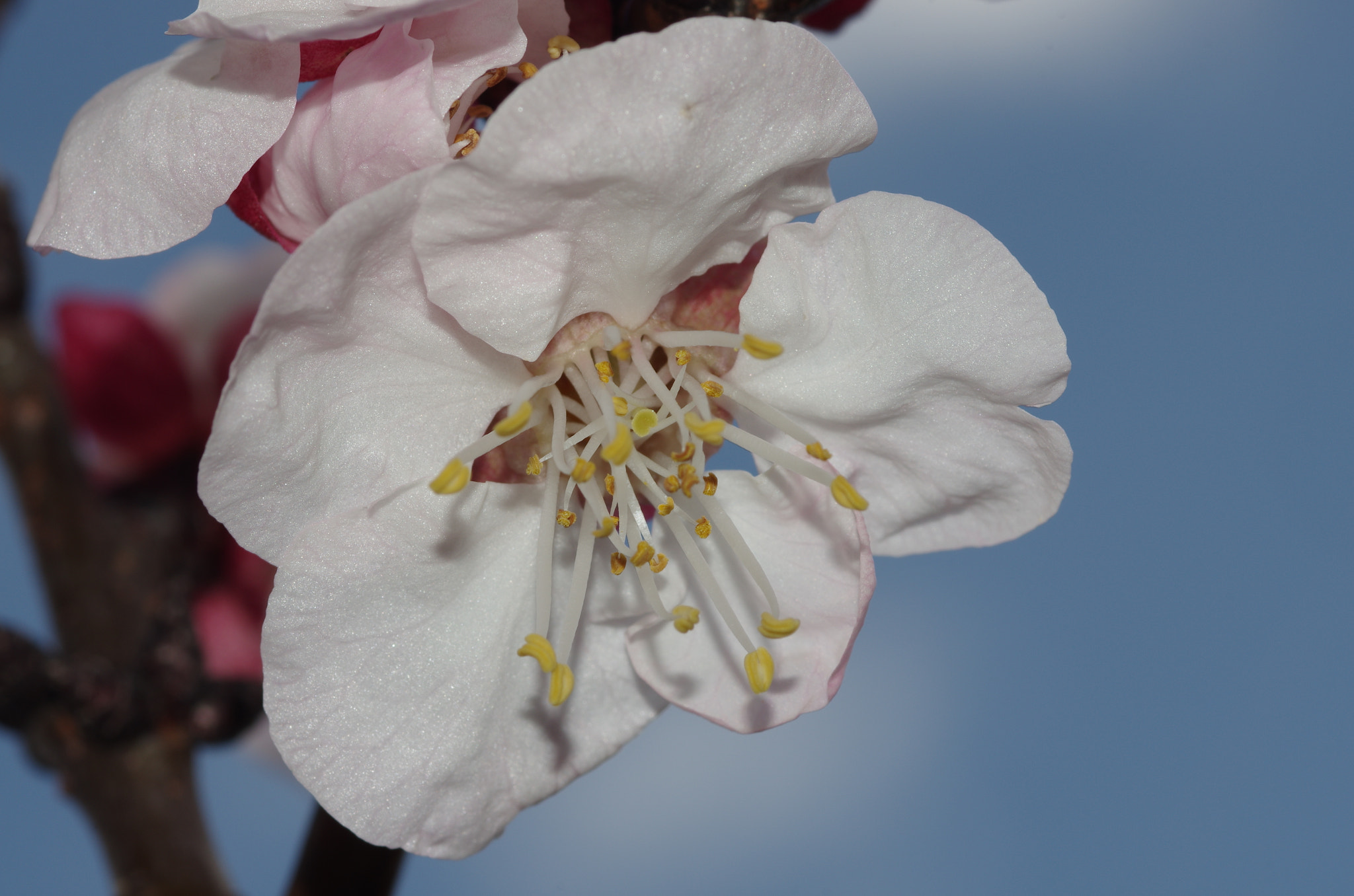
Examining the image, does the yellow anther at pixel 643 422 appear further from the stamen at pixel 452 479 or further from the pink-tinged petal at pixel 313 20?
the pink-tinged petal at pixel 313 20

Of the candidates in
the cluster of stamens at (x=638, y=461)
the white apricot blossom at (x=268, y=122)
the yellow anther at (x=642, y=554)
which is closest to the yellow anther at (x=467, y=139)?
the white apricot blossom at (x=268, y=122)

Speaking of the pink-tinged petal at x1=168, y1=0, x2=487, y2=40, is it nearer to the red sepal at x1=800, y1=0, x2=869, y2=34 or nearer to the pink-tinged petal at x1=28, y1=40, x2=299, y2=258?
the pink-tinged petal at x1=28, y1=40, x2=299, y2=258

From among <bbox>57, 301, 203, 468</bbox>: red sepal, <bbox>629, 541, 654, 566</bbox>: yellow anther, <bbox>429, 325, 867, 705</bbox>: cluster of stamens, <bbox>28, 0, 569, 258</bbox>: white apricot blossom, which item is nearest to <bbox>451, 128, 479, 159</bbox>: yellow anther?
<bbox>28, 0, 569, 258</bbox>: white apricot blossom

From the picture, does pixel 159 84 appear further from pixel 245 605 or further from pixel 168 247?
pixel 245 605

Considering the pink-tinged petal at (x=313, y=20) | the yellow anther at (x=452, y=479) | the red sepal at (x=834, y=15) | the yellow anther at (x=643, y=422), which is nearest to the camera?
the pink-tinged petal at (x=313, y=20)

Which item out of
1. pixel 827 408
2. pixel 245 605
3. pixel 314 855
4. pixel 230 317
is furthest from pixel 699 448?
pixel 230 317

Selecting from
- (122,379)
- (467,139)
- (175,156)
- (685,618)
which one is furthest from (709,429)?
(122,379)

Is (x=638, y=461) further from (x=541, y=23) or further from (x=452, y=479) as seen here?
(x=541, y=23)
